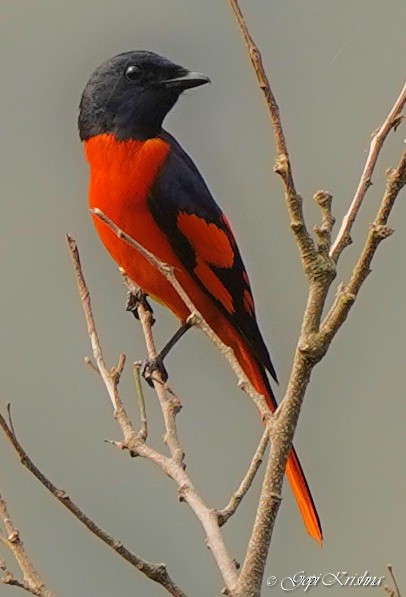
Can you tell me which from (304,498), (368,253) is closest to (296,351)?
(368,253)

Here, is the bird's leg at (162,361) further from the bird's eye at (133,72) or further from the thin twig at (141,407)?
the bird's eye at (133,72)

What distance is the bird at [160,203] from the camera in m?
3.28

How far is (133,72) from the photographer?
136 inches

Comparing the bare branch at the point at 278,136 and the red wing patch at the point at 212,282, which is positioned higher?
the bare branch at the point at 278,136

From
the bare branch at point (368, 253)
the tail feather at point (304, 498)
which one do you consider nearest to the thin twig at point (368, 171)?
the bare branch at point (368, 253)

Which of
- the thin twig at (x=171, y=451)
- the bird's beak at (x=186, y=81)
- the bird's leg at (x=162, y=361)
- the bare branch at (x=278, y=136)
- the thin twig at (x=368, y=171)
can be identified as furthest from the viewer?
the bird's beak at (x=186, y=81)

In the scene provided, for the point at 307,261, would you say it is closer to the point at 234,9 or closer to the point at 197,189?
the point at 234,9

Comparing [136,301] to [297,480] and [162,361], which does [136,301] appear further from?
[297,480]

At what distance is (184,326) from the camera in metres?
3.32

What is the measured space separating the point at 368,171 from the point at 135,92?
5.64ft

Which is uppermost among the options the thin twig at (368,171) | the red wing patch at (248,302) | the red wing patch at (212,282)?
the thin twig at (368,171)

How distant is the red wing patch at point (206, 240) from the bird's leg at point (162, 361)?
0.24 metres

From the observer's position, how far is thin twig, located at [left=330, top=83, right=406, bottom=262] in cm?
178

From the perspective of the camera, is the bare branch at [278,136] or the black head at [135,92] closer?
the bare branch at [278,136]
